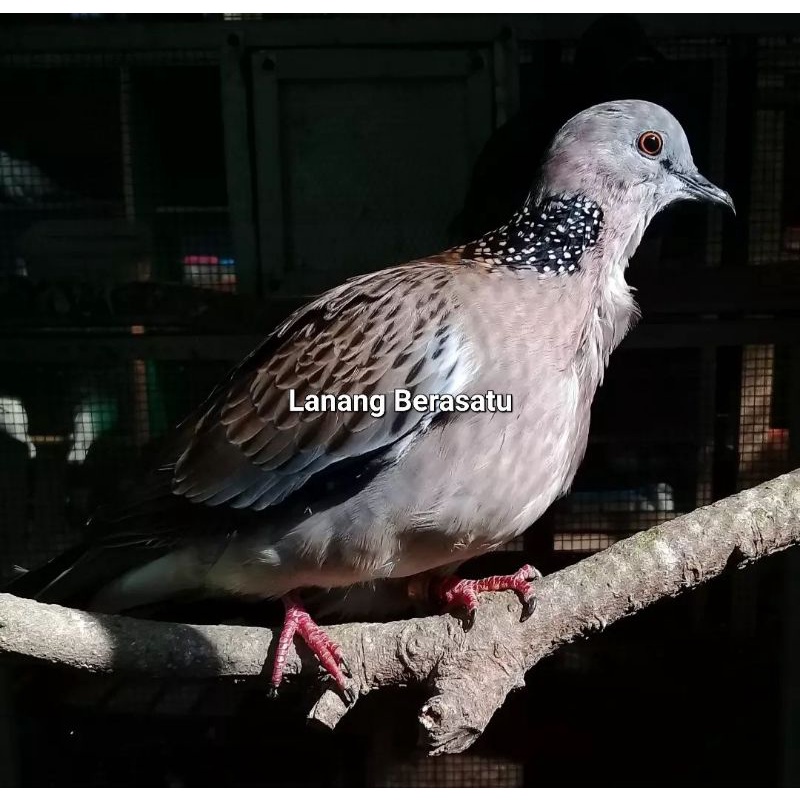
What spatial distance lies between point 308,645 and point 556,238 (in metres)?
0.83

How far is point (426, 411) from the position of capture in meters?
1.20

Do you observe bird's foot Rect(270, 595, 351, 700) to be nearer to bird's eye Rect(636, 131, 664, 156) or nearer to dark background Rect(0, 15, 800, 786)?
dark background Rect(0, 15, 800, 786)

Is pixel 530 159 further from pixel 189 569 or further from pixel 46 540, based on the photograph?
pixel 46 540

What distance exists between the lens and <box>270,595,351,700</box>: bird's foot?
1.26 metres

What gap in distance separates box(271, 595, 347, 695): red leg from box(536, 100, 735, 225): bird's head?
A: 86 centimetres

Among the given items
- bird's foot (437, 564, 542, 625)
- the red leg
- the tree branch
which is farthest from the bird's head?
the red leg

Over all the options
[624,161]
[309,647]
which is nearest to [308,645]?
[309,647]

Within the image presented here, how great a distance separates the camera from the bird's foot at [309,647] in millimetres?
1257

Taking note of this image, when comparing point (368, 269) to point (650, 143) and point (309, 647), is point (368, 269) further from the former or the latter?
point (309, 647)

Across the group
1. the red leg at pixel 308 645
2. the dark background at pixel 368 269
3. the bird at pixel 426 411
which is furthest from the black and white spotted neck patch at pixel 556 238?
the red leg at pixel 308 645

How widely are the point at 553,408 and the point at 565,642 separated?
42 cm

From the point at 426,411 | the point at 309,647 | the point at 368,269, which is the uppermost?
the point at 368,269

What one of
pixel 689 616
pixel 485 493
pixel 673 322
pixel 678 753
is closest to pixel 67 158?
pixel 485 493

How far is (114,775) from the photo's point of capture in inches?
61.3
